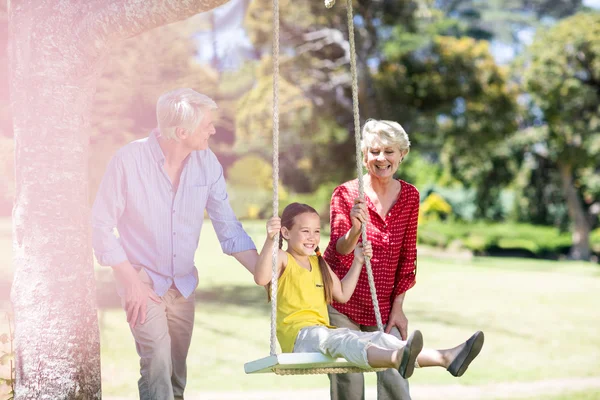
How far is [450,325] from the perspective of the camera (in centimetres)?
1141

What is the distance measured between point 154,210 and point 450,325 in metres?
8.74

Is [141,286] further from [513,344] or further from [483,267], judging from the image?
[483,267]

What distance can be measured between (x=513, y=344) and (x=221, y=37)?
1633 centimetres

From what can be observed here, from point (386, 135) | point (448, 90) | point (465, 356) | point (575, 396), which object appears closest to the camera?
point (465, 356)

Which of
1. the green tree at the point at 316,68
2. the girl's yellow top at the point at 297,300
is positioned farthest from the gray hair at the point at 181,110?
the green tree at the point at 316,68

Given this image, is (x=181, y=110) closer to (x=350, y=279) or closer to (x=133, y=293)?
(x=133, y=293)

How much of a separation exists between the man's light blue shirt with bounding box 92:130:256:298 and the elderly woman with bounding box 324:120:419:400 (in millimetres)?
500

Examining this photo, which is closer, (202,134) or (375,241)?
(202,134)

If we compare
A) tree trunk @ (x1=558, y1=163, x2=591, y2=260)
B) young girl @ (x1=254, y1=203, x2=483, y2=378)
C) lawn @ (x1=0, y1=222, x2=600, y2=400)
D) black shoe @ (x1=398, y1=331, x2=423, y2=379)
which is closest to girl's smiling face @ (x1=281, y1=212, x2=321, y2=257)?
young girl @ (x1=254, y1=203, x2=483, y2=378)

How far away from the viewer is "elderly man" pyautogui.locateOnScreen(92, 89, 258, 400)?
3.10 meters

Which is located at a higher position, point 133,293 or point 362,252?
point 362,252

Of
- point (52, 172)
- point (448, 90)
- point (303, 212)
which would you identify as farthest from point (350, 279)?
point (448, 90)

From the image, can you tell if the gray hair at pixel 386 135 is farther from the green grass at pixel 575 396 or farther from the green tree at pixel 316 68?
the green tree at pixel 316 68

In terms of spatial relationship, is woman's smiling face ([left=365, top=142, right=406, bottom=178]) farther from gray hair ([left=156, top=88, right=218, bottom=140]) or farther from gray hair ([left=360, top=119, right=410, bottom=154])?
gray hair ([left=156, top=88, right=218, bottom=140])
